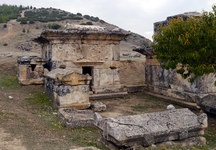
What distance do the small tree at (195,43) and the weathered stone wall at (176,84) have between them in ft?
10.6

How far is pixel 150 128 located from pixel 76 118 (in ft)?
8.77

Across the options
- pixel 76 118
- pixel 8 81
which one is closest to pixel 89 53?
pixel 8 81

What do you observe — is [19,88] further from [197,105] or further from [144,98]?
[197,105]

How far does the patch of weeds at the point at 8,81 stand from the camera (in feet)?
44.3

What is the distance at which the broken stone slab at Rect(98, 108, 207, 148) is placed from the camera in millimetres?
6113

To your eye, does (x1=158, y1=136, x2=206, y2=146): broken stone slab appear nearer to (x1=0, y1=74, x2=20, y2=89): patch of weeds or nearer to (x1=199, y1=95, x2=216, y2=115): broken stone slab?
(x1=199, y1=95, x2=216, y2=115): broken stone slab

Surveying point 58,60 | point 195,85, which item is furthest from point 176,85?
point 58,60

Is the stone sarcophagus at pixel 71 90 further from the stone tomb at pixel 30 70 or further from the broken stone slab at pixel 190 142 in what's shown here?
the broken stone slab at pixel 190 142

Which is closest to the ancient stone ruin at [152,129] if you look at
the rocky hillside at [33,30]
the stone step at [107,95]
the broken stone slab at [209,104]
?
the broken stone slab at [209,104]

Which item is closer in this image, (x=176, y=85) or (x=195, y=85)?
(x=195, y=85)

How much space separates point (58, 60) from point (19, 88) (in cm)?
222

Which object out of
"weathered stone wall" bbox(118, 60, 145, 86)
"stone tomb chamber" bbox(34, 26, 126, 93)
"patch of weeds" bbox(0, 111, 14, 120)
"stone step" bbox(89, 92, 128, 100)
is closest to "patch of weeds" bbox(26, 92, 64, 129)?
"patch of weeds" bbox(0, 111, 14, 120)

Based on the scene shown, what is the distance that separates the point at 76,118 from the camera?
8.38 meters

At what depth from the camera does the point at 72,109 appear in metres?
9.67
